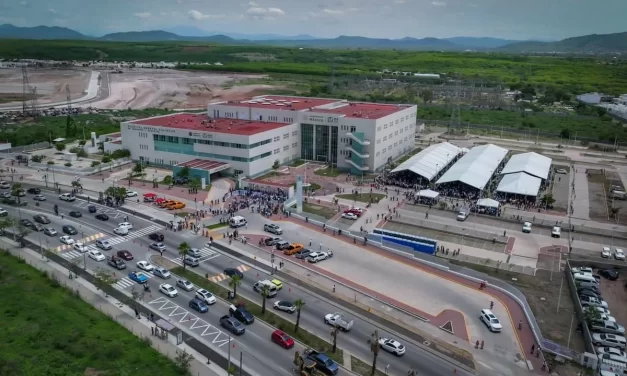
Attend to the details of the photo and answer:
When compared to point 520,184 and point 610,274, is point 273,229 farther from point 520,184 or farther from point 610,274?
point 520,184

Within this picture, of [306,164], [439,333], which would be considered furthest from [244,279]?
[306,164]

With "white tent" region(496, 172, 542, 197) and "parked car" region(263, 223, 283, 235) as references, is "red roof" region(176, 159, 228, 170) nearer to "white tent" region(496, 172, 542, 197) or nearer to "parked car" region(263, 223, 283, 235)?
"parked car" region(263, 223, 283, 235)

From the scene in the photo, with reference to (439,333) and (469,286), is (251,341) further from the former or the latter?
(469,286)

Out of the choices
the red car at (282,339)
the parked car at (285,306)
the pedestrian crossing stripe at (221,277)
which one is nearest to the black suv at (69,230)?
the pedestrian crossing stripe at (221,277)

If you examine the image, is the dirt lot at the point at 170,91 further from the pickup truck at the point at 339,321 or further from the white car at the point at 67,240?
the pickup truck at the point at 339,321

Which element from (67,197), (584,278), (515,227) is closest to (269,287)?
(584,278)

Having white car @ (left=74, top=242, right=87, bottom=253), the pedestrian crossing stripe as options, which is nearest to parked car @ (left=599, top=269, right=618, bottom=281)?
the pedestrian crossing stripe
